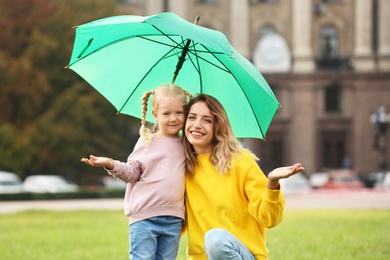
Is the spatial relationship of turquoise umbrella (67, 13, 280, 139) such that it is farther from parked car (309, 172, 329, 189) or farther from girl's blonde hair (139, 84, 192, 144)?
parked car (309, 172, 329, 189)

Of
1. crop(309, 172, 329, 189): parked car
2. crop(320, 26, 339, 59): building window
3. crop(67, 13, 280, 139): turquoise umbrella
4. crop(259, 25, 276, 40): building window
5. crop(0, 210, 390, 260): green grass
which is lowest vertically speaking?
crop(309, 172, 329, 189): parked car

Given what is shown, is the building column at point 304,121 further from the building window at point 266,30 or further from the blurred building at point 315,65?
the building window at point 266,30

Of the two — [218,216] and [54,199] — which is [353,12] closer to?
[54,199]

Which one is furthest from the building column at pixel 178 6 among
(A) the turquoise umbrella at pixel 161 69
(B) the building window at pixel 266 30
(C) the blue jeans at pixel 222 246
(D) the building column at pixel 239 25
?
(C) the blue jeans at pixel 222 246

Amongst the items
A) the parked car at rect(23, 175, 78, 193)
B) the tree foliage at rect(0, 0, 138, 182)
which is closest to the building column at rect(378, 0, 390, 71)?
the tree foliage at rect(0, 0, 138, 182)

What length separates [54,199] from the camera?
3816 centimetres

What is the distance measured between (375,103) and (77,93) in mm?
23336

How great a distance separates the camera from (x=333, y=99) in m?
61.8

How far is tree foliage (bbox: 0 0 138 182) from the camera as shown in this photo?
145ft

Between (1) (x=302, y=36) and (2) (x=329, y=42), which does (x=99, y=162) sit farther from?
(2) (x=329, y=42)

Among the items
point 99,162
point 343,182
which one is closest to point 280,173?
point 99,162

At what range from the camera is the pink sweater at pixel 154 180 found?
723cm

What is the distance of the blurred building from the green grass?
38.5 meters

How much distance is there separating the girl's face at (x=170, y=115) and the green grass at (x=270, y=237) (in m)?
4.36
